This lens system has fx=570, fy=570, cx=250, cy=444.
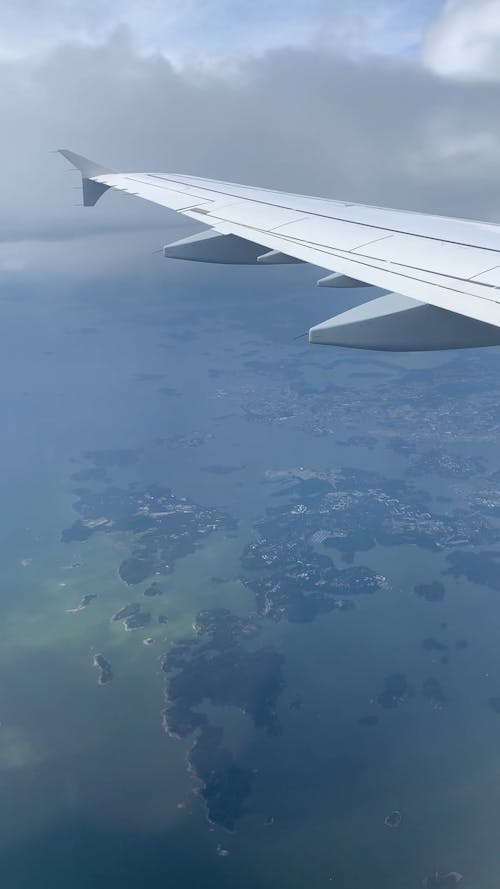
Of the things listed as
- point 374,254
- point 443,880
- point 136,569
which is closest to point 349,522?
point 136,569

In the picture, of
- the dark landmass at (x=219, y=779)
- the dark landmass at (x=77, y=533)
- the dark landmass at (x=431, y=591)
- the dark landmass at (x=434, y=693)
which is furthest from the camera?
the dark landmass at (x=77, y=533)

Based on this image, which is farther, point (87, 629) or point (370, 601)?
point (370, 601)

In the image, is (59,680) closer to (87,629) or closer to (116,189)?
(87,629)

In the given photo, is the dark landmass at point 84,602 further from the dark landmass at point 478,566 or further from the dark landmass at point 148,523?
the dark landmass at point 478,566

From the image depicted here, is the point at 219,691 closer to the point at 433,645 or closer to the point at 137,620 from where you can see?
the point at 137,620

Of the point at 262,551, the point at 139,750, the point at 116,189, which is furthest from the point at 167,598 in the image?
the point at 116,189

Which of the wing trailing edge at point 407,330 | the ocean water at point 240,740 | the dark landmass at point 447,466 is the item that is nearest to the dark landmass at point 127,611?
the ocean water at point 240,740

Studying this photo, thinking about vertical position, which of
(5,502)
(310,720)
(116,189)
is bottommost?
(5,502)
